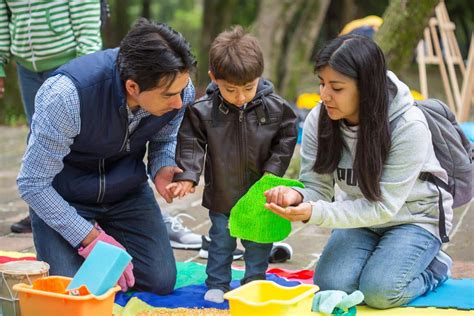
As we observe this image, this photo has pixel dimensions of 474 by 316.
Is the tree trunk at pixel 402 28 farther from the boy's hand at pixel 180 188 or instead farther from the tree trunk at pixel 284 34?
the tree trunk at pixel 284 34

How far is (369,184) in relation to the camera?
10.7 feet

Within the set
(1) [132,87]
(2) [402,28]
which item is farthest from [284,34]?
(1) [132,87]

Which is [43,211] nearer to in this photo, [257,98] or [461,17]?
[257,98]

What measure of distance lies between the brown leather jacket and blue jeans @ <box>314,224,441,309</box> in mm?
421

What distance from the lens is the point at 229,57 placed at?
10.7 ft

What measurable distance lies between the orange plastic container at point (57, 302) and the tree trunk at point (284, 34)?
6605mm

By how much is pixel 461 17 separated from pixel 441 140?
12822 mm

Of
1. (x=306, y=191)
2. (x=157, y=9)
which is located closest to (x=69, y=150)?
(x=306, y=191)

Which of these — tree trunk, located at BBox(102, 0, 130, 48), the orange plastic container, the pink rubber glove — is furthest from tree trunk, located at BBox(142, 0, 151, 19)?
the orange plastic container

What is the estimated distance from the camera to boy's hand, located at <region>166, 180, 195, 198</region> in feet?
11.1

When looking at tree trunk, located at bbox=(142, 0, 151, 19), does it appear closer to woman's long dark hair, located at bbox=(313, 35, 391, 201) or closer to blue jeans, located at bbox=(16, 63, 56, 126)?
blue jeans, located at bbox=(16, 63, 56, 126)

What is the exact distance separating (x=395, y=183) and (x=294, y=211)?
1.39 ft

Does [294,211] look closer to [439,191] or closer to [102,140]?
[439,191]

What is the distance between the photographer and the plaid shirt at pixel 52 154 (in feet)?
10.5
